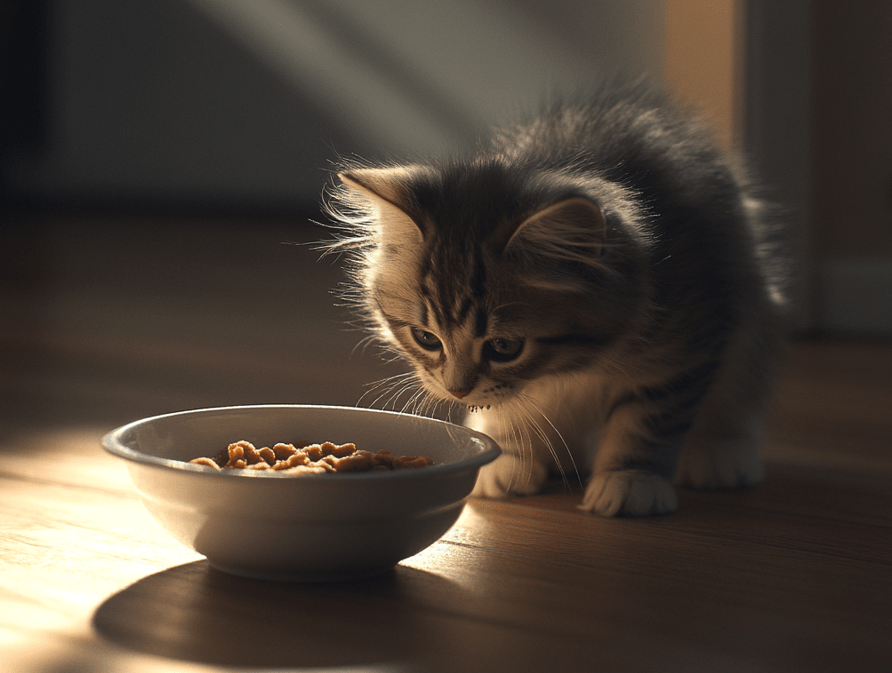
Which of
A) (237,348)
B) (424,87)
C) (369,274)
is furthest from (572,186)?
(424,87)

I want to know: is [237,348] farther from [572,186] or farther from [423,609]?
[423,609]

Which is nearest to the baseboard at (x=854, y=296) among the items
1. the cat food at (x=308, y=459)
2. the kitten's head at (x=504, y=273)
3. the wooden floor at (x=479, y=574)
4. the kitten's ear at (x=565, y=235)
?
the wooden floor at (x=479, y=574)

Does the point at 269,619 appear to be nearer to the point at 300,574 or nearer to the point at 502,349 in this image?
the point at 300,574

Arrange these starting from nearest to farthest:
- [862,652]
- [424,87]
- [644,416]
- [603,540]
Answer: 1. [862,652]
2. [603,540]
3. [644,416]
4. [424,87]

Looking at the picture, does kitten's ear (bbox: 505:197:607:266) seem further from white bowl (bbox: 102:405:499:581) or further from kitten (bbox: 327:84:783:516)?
white bowl (bbox: 102:405:499:581)

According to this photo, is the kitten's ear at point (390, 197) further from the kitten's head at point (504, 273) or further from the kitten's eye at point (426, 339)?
the kitten's eye at point (426, 339)

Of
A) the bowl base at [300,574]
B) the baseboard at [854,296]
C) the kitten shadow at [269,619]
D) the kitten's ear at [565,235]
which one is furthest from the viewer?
the baseboard at [854,296]
